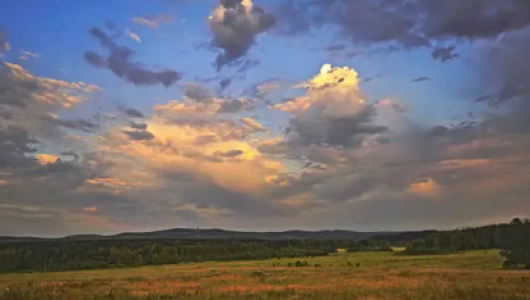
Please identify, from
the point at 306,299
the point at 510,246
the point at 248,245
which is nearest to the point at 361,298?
the point at 306,299

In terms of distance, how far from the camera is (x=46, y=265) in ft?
452

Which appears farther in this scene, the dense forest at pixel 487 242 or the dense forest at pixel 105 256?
the dense forest at pixel 105 256

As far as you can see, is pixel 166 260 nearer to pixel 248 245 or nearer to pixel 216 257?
pixel 216 257

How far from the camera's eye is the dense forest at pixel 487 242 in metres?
73.6

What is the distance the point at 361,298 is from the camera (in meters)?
29.3

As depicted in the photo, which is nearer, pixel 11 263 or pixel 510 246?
pixel 510 246

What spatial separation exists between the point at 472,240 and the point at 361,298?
407ft

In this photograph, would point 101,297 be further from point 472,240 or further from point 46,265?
point 472,240

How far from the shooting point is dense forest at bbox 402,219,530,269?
242ft

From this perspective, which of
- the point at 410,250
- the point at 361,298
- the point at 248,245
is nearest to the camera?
the point at 361,298

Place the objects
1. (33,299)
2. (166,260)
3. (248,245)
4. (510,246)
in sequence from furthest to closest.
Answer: (248,245) → (166,260) → (510,246) → (33,299)

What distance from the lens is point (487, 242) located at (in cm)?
13650

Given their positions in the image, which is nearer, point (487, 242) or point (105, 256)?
point (487, 242)

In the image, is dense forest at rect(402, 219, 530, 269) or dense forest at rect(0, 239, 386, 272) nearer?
dense forest at rect(402, 219, 530, 269)
